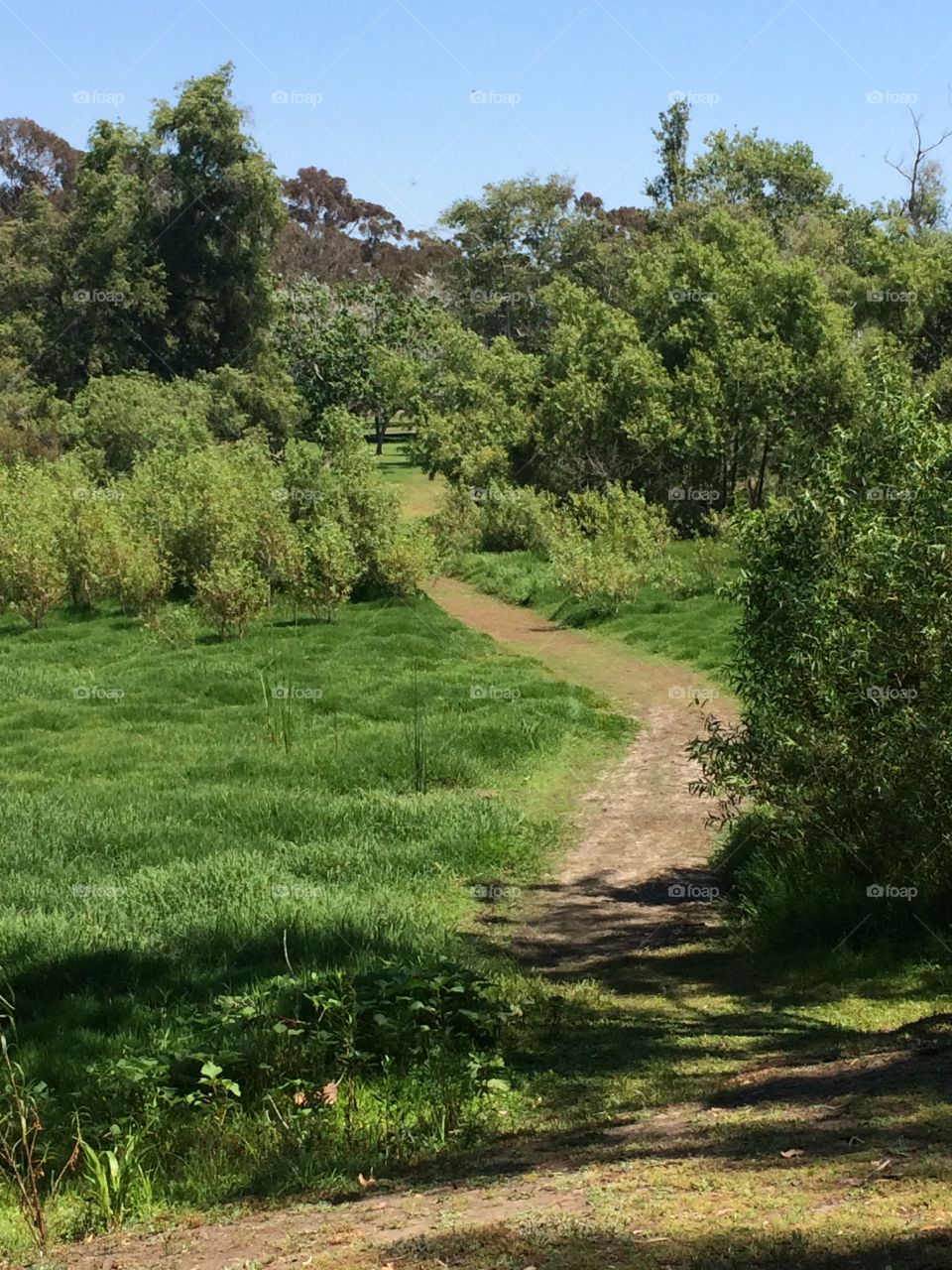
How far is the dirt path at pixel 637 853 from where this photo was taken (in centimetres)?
920

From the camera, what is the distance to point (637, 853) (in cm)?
1140

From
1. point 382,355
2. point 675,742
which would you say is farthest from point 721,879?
point 382,355

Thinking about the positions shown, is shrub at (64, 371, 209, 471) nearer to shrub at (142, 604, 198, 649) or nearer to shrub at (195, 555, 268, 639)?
shrub at (142, 604, 198, 649)

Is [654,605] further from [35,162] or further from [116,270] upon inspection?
[35,162]

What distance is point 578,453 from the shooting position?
116ft

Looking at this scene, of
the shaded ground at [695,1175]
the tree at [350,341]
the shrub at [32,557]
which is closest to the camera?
the shaded ground at [695,1175]

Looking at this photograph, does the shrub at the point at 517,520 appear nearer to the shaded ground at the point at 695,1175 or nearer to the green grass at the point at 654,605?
the green grass at the point at 654,605

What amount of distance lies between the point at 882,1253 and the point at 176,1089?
361cm

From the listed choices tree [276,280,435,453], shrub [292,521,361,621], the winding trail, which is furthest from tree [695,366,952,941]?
tree [276,280,435,453]

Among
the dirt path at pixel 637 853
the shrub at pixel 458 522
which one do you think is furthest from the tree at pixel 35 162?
the dirt path at pixel 637 853

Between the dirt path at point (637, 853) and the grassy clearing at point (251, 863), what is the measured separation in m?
0.48

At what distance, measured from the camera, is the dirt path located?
9203 mm

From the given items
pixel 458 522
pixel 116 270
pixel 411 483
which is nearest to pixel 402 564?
pixel 458 522

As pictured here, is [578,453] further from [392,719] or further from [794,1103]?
[794,1103]
